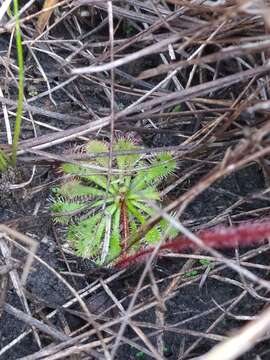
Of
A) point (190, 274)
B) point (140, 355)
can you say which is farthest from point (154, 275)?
point (140, 355)

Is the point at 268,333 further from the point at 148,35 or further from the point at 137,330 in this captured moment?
the point at 148,35

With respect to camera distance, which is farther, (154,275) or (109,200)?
(109,200)

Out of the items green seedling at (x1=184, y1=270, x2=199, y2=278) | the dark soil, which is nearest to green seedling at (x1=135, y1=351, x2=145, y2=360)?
the dark soil

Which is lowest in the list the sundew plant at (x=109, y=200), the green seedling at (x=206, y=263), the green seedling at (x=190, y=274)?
the green seedling at (x=190, y=274)

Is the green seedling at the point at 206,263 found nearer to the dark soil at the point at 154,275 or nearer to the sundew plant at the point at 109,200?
the dark soil at the point at 154,275

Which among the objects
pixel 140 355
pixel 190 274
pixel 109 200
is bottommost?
pixel 140 355

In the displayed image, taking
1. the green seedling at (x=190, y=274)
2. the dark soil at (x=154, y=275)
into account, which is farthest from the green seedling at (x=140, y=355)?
the green seedling at (x=190, y=274)

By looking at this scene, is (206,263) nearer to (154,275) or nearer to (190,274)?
(190,274)

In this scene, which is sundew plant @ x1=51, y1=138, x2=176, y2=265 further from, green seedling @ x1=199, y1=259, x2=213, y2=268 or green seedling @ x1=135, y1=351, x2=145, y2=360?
green seedling @ x1=135, y1=351, x2=145, y2=360
